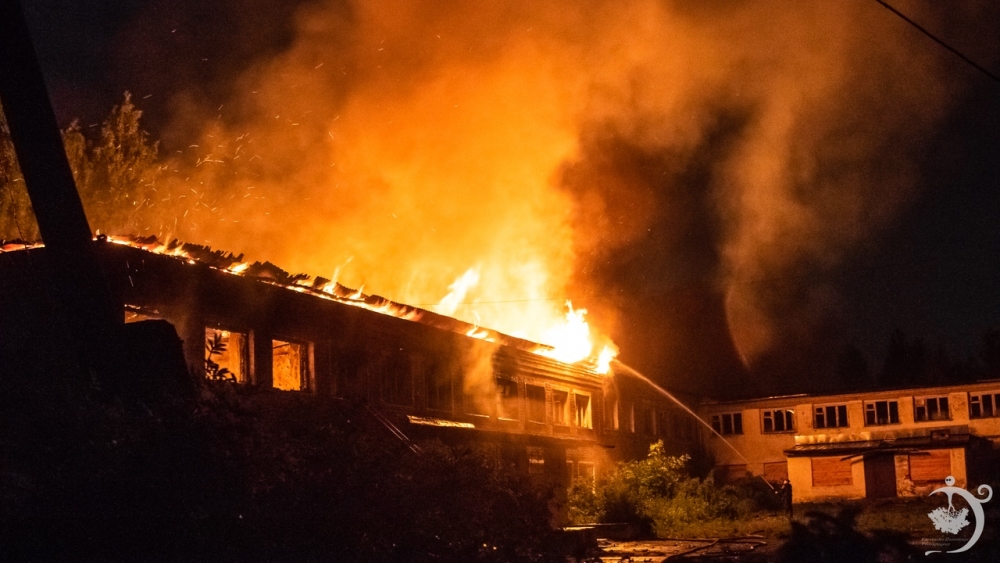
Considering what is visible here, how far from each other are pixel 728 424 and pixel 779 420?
2.71 metres

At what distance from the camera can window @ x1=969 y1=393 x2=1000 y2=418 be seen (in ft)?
163

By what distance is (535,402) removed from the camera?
32.8m

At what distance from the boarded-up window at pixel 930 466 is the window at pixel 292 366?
3623 cm

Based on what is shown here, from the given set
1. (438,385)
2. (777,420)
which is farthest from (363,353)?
(777,420)

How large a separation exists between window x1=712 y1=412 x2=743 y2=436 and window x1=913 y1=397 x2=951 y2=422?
8.92 m

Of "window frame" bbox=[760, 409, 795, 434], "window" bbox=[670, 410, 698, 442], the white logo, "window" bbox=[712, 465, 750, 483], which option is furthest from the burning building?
"window frame" bbox=[760, 409, 795, 434]

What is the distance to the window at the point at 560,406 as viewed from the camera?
34.3 m

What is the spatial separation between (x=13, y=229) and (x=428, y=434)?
15.8 m

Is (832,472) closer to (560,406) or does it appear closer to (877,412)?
(877,412)

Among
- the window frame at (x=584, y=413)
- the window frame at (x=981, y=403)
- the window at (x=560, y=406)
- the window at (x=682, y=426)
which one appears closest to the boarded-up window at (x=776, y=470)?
the window at (x=682, y=426)

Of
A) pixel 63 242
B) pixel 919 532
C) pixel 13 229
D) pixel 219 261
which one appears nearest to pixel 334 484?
pixel 63 242

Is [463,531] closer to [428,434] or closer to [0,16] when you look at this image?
[0,16]

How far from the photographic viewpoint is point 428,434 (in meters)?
25.7

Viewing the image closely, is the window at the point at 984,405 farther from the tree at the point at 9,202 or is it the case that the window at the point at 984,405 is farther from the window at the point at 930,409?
the tree at the point at 9,202
